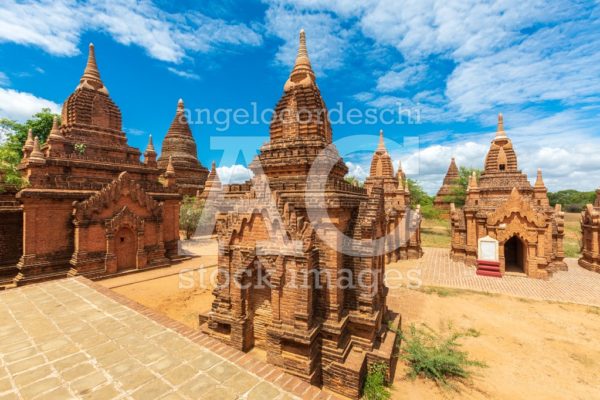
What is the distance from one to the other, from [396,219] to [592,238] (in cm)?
1288

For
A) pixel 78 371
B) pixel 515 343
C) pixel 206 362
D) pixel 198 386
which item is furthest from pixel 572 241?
pixel 78 371

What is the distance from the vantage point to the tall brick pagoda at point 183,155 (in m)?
33.1

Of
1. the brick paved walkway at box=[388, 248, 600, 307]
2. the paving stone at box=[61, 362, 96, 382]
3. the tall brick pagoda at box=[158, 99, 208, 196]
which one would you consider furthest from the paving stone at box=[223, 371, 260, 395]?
the tall brick pagoda at box=[158, 99, 208, 196]

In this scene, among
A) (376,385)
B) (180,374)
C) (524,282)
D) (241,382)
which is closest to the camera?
(241,382)

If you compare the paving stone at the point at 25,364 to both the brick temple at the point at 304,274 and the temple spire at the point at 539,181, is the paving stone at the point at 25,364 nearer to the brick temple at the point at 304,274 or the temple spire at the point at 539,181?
the brick temple at the point at 304,274

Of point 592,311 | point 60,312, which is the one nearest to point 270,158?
point 60,312

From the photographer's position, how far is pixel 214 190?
32.2 metres

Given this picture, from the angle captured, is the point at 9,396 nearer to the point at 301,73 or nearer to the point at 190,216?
the point at 301,73

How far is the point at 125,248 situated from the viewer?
15617mm

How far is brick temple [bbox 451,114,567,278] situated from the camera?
1717 cm

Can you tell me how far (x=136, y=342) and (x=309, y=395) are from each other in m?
3.47

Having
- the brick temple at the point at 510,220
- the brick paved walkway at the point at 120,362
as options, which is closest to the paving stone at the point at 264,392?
the brick paved walkway at the point at 120,362

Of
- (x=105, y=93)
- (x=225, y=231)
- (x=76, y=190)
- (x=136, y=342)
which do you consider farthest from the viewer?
(x=105, y=93)

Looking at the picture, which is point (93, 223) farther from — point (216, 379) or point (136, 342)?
point (216, 379)
